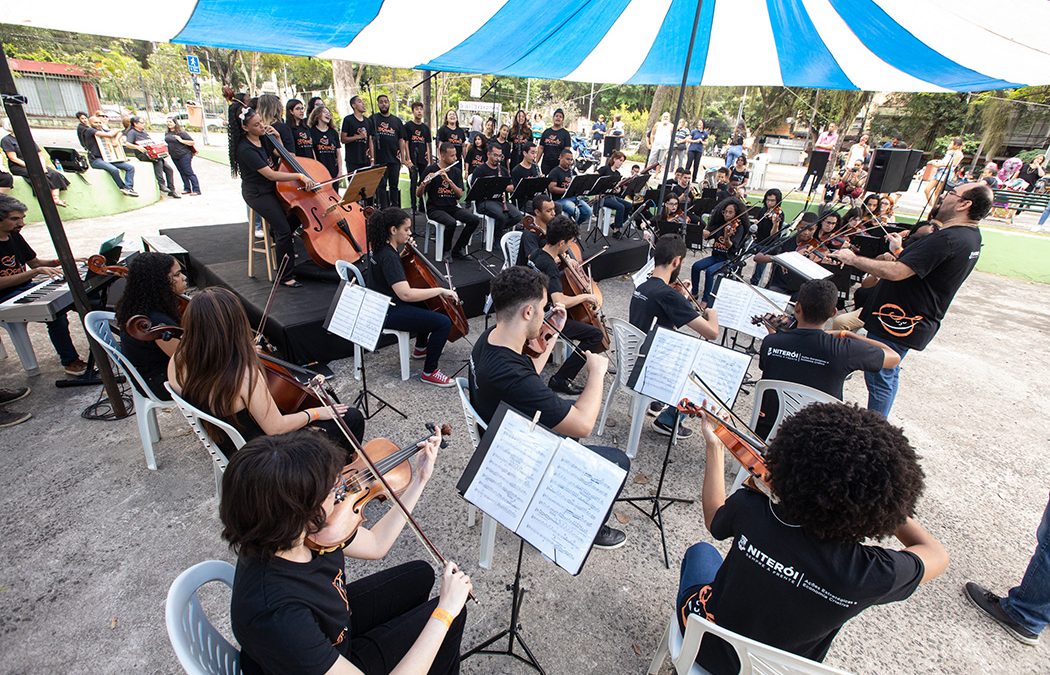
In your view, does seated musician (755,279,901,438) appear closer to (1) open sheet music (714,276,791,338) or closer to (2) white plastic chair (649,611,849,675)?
(1) open sheet music (714,276,791,338)

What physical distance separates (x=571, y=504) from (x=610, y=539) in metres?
1.26

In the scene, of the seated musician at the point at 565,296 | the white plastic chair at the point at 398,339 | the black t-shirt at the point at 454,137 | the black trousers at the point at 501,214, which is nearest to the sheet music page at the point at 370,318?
the white plastic chair at the point at 398,339

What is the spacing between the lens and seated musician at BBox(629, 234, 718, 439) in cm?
348

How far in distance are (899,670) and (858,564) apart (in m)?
1.46

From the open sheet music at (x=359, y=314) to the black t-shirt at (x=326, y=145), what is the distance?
4.24 meters

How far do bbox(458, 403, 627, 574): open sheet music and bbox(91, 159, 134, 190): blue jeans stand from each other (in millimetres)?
11040

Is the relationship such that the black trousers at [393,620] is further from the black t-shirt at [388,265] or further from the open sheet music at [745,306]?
the open sheet music at [745,306]

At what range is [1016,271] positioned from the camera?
30.2 feet

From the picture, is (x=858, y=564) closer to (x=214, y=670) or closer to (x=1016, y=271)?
(x=214, y=670)

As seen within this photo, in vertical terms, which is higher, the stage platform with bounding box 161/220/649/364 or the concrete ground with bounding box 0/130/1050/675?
the stage platform with bounding box 161/220/649/364

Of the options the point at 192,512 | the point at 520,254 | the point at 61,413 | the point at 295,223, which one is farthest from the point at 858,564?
the point at 295,223

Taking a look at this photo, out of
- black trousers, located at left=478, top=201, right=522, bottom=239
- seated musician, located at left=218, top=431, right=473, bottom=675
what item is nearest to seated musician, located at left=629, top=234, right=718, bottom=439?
seated musician, located at left=218, top=431, right=473, bottom=675

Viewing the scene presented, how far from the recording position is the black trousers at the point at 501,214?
669 cm

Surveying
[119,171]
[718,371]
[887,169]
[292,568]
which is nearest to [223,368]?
[292,568]
